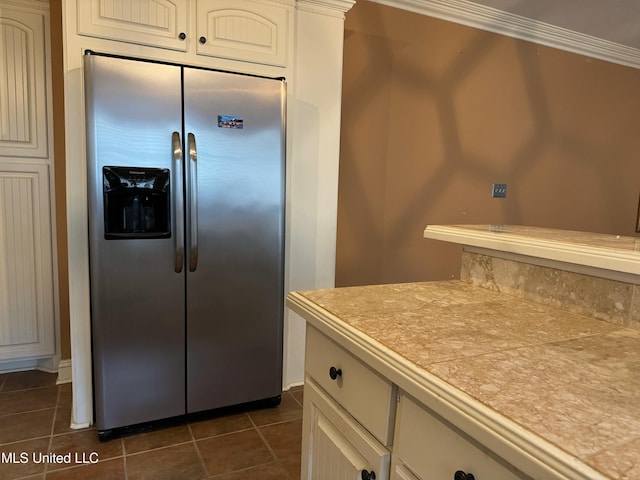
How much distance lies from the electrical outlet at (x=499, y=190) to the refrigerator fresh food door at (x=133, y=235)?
2.56 meters

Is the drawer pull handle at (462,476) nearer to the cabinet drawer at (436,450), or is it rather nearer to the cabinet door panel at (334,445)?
the cabinet drawer at (436,450)

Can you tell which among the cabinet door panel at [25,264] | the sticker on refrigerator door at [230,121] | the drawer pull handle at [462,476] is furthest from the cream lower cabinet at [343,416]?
the cabinet door panel at [25,264]

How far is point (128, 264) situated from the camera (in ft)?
6.52

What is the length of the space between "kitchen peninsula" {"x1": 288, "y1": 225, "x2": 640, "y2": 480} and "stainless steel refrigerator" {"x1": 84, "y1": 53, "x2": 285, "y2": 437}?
0.96 meters

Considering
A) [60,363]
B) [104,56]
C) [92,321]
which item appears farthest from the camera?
[60,363]

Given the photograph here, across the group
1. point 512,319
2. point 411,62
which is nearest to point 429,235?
point 512,319

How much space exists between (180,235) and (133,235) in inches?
7.9

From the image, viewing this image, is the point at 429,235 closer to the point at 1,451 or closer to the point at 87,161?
the point at 87,161

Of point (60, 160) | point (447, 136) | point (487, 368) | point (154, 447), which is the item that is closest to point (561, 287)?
point (487, 368)

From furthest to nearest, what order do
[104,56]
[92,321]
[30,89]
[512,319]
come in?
[30,89]
[92,321]
[104,56]
[512,319]

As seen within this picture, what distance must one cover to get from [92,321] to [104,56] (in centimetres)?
115

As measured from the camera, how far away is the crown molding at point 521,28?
3.15 meters

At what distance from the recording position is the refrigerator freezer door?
2082 mm

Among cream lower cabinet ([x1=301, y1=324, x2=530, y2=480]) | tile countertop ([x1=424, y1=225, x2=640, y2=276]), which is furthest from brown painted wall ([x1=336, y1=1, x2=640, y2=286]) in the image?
cream lower cabinet ([x1=301, y1=324, x2=530, y2=480])
